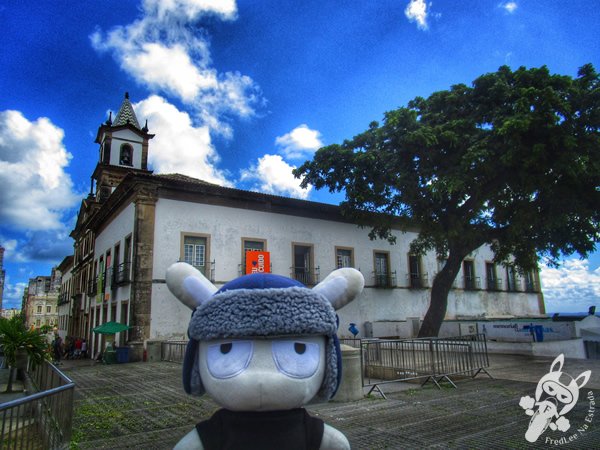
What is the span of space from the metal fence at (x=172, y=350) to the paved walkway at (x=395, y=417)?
20.1 feet

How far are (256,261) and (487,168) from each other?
11628 millimetres

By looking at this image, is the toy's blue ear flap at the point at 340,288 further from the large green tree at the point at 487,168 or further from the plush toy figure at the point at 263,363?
the large green tree at the point at 487,168

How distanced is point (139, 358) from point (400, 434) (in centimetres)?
1498

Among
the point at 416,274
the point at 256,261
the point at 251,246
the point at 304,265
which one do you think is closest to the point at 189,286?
the point at 256,261

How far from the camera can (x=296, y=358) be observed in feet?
7.93

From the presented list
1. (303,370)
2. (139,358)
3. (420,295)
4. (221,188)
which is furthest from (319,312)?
(420,295)

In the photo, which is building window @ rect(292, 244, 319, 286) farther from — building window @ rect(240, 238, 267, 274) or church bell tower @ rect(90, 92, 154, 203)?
church bell tower @ rect(90, 92, 154, 203)

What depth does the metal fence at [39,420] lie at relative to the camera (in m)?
3.36

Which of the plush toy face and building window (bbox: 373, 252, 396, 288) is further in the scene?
building window (bbox: 373, 252, 396, 288)

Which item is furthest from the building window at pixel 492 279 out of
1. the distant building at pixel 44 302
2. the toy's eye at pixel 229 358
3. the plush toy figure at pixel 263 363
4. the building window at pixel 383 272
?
the distant building at pixel 44 302

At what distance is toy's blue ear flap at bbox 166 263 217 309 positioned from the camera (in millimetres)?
2715

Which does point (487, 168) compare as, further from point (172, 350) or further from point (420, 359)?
point (172, 350)

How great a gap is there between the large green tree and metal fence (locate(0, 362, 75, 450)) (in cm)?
1443

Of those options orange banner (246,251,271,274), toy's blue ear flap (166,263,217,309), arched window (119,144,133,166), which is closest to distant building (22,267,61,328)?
arched window (119,144,133,166)
